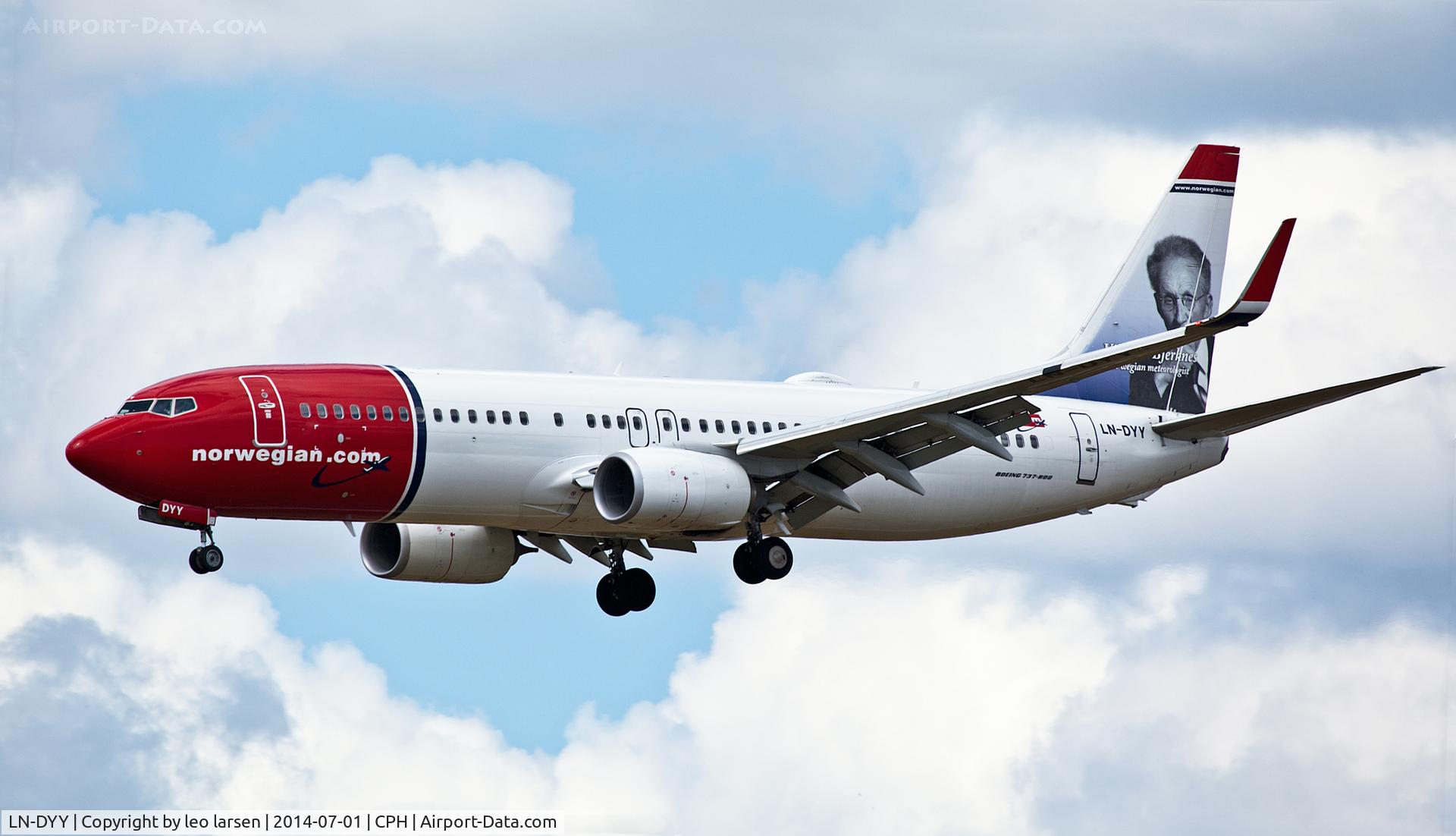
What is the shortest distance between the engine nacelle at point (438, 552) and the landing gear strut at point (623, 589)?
95.6 inches

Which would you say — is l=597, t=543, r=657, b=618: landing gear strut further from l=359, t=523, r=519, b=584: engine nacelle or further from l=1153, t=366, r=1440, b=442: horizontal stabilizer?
l=1153, t=366, r=1440, b=442: horizontal stabilizer

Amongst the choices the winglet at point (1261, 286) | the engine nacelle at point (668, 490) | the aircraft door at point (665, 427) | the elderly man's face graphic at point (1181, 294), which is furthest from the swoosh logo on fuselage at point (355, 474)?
the elderly man's face graphic at point (1181, 294)

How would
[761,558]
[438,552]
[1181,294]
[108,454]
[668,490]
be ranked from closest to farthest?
1. [108,454]
2. [668,490]
3. [761,558]
4. [438,552]
5. [1181,294]

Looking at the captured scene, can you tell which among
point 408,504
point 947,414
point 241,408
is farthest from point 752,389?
point 241,408

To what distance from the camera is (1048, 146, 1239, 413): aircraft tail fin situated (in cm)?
5906

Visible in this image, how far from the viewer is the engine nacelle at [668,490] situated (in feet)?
155

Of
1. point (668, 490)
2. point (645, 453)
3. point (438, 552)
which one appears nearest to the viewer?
point (668, 490)

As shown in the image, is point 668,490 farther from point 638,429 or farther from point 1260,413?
point 1260,413

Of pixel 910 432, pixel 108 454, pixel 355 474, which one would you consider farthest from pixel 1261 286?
pixel 108 454

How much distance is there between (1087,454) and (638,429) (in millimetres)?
12497

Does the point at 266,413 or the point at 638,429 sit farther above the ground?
the point at 638,429

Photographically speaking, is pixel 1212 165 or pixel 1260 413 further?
pixel 1212 165

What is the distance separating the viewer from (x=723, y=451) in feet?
164

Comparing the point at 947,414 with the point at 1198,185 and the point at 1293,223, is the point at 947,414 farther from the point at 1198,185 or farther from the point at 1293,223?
the point at 1198,185
